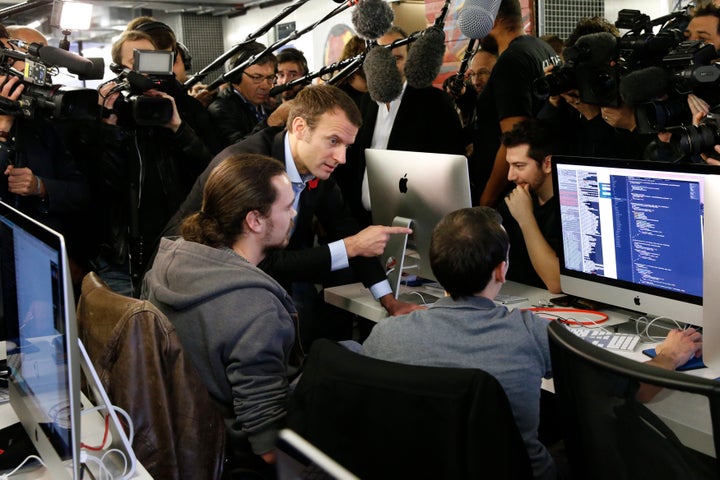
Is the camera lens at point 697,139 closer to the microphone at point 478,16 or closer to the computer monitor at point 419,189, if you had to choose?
the computer monitor at point 419,189

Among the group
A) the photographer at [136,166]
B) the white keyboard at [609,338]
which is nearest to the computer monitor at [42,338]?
the white keyboard at [609,338]

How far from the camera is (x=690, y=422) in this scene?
1.05 meters

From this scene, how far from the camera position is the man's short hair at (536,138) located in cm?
270

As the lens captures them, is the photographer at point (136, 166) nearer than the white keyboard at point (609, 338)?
No

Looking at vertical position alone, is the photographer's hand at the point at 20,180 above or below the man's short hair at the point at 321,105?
below

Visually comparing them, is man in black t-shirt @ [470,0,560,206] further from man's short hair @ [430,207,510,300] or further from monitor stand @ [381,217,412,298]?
man's short hair @ [430,207,510,300]

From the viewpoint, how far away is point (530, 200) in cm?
260

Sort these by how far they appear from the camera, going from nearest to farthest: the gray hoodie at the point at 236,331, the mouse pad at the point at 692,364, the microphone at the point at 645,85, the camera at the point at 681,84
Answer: the gray hoodie at the point at 236,331 → the mouse pad at the point at 692,364 → the camera at the point at 681,84 → the microphone at the point at 645,85

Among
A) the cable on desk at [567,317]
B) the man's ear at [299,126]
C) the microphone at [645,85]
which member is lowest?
the cable on desk at [567,317]

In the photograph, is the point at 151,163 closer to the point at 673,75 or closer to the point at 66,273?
the point at 673,75

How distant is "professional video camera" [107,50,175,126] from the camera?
116 inches

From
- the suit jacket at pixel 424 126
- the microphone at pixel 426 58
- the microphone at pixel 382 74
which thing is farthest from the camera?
the suit jacket at pixel 424 126

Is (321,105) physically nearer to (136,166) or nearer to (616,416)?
(136,166)

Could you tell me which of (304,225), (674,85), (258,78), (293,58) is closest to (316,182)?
(304,225)
